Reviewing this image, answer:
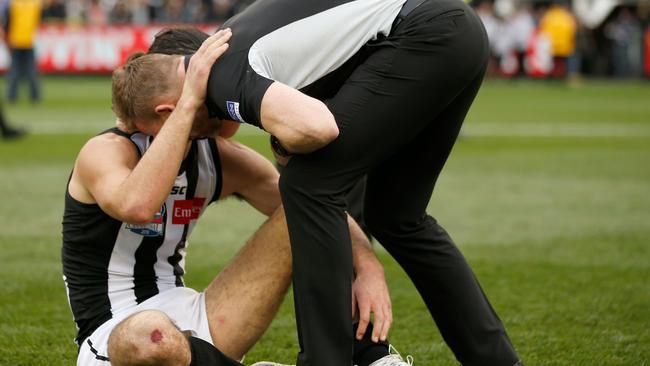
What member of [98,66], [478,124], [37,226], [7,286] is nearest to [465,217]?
[37,226]

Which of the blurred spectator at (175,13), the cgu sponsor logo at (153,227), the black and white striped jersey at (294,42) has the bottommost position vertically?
the blurred spectator at (175,13)

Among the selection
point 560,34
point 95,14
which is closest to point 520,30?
point 560,34

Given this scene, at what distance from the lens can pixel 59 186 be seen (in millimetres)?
10117

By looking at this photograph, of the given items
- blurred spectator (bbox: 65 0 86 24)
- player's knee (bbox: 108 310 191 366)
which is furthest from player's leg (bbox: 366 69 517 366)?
blurred spectator (bbox: 65 0 86 24)

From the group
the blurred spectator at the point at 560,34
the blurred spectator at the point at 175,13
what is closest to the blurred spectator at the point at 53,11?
the blurred spectator at the point at 175,13

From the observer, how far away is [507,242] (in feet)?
24.8

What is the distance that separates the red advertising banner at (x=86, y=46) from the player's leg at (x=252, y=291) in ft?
82.8

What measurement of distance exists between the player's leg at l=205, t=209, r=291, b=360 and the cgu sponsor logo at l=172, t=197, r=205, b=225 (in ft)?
0.91

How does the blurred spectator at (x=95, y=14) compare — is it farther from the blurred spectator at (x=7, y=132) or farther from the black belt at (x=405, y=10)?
the black belt at (x=405, y=10)

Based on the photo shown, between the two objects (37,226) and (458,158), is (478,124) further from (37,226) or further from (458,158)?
(37,226)

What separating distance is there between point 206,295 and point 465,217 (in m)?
5.05

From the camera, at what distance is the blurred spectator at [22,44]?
69.9 feet

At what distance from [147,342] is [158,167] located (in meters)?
0.58

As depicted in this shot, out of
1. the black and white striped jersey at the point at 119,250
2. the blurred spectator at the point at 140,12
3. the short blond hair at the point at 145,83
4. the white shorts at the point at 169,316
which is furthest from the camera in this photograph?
the blurred spectator at the point at 140,12
